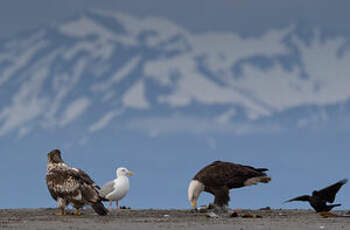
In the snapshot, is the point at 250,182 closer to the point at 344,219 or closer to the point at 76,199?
the point at 344,219

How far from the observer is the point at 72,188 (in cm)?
1592

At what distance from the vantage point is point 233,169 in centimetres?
1838

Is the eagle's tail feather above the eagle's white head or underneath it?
underneath

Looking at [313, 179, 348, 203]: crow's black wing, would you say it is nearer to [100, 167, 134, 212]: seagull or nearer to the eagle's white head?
the eagle's white head

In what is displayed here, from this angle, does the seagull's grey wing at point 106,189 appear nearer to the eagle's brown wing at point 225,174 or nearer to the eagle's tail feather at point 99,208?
the eagle's tail feather at point 99,208

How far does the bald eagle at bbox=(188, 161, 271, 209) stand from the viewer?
18078mm

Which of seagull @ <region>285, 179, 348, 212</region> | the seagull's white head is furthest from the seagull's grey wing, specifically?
seagull @ <region>285, 179, 348, 212</region>

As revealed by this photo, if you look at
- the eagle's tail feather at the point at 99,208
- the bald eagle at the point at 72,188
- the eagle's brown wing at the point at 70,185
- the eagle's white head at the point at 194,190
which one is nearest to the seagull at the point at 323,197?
the eagle's white head at the point at 194,190

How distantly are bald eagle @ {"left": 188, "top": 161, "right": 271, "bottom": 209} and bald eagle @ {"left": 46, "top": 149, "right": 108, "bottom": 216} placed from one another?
12.1 feet

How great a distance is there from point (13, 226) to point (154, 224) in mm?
3206

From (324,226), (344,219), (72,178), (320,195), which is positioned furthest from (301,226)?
(72,178)

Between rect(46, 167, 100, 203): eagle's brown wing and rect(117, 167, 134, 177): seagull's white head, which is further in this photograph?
rect(117, 167, 134, 177): seagull's white head

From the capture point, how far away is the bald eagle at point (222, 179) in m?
18.1

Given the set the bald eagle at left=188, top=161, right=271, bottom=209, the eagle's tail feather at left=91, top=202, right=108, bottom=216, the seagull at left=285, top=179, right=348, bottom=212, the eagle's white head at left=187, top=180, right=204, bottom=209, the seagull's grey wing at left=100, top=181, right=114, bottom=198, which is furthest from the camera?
the eagle's white head at left=187, top=180, right=204, bottom=209
